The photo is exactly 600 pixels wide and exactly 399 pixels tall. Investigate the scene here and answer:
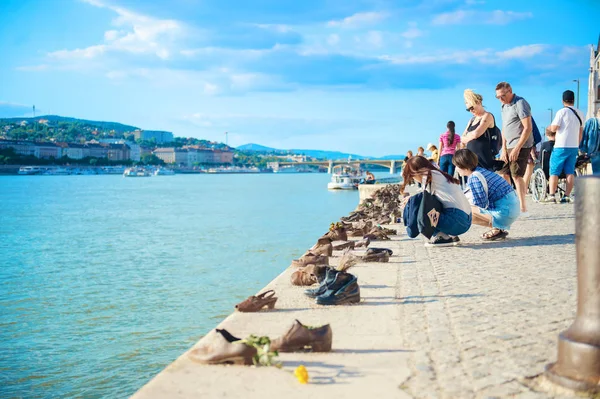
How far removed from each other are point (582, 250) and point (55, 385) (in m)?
5.30

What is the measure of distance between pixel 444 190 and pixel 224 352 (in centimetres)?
472

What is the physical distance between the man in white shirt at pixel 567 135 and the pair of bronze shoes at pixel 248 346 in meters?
9.12

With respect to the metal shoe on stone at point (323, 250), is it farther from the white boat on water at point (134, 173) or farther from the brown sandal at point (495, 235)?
the white boat on water at point (134, 173)

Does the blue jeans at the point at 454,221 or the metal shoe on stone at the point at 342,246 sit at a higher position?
the blue jeans at the point at 454,221

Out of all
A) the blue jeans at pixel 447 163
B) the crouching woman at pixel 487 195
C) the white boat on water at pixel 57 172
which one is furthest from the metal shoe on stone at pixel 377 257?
the white boat on water at pixel 57 172

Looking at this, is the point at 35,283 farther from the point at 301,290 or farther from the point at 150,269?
the point at 301,290

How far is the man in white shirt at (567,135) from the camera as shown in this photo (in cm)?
1149

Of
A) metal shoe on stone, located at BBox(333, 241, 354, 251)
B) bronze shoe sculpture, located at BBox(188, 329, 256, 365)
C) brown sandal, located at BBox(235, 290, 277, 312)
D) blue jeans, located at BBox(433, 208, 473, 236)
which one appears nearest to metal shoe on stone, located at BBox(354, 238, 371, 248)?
metal shoe on stone, located at BBox(333, 241, 354, 251)

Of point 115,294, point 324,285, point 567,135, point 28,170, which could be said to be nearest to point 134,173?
point 28,170

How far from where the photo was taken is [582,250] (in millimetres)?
2896

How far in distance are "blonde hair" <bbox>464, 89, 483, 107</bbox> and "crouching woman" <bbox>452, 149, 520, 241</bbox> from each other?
152 centimetres

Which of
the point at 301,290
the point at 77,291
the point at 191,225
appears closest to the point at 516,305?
the point at 301,290

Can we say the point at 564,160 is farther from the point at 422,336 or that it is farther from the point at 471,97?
the point at 422,336

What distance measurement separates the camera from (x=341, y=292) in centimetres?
497
